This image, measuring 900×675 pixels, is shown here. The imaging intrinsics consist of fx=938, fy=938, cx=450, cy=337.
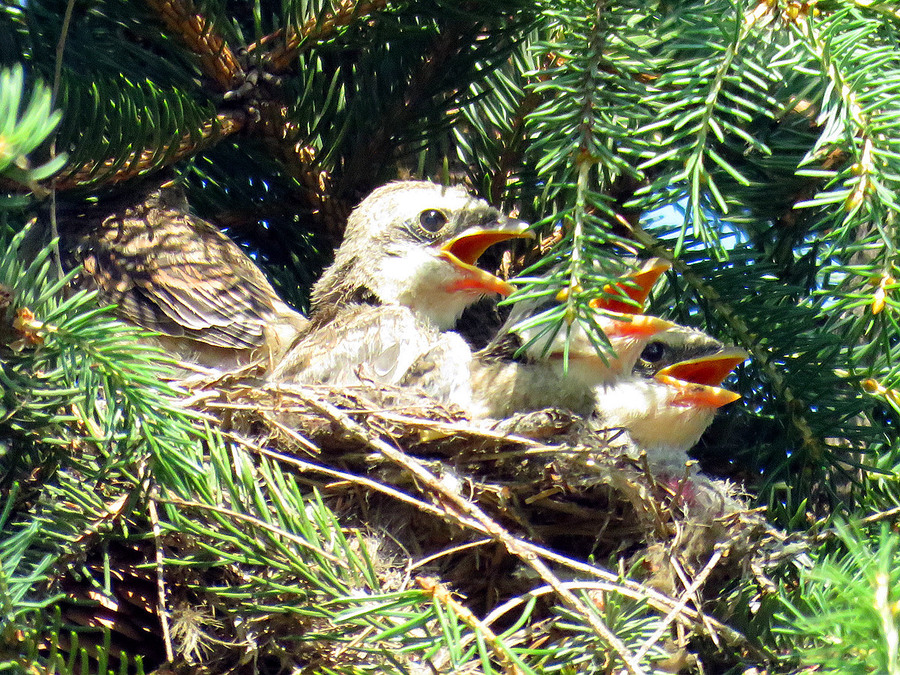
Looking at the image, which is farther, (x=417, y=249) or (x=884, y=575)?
(x=417, y=249)

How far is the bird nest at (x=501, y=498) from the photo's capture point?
5.55ft

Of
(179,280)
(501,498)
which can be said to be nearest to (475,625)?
(501,498)

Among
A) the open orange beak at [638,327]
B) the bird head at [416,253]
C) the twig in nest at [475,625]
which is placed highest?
the bird head at [416,253]

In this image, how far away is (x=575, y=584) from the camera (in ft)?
4.21

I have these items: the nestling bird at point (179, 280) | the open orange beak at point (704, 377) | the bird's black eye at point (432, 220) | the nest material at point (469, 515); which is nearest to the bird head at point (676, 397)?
the open orange beak at point (704, 377)

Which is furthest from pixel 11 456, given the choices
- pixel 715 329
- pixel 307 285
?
pixel 307 285

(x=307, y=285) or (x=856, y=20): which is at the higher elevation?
(x=856, y=20)

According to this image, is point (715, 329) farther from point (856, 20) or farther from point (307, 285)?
point (307, 285)

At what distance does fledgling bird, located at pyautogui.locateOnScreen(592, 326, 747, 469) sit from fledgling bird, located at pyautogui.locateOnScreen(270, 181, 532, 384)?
363mm

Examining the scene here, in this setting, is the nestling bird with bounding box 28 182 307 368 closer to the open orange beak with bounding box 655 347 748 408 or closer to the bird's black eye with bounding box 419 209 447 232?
the bird's black eye with bounding box 419 209 447 232

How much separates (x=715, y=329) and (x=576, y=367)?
0.31 metres

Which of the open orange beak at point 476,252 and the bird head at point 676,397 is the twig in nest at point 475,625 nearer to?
the bird head at point 676,397

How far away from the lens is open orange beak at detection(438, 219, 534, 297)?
2189 millimetres

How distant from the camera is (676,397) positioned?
2.03 m
